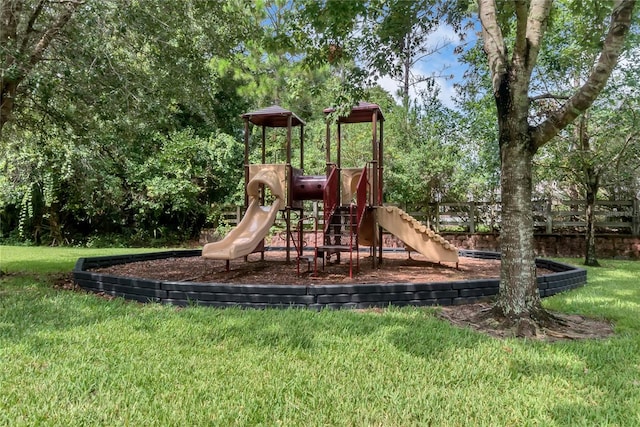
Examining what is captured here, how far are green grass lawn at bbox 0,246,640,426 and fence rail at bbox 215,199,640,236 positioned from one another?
768 centimetres

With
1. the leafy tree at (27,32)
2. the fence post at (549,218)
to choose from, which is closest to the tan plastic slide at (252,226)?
the leafy tree at (27,32)

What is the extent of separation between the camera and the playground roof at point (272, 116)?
8.47 meters

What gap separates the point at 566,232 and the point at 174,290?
40.1ft

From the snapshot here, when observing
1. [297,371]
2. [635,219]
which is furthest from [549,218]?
[297,371]

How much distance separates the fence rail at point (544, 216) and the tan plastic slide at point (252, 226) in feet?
11.7

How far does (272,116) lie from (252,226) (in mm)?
2580

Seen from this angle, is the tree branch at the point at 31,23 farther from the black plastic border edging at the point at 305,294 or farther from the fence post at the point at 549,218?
the fence post at the point at 549,218

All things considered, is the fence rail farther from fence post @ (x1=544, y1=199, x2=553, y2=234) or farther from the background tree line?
the background tree line

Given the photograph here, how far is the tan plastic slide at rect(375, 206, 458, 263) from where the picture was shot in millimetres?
7680

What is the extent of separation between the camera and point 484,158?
486 inches

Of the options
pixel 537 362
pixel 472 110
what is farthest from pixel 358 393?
pixel 472 110

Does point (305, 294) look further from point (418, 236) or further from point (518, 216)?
point (418, 236)

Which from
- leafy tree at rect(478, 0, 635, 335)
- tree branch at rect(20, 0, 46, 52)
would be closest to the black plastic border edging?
leafy tree at rect(478, 0, 635, 335)

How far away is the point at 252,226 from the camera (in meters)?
7.65
